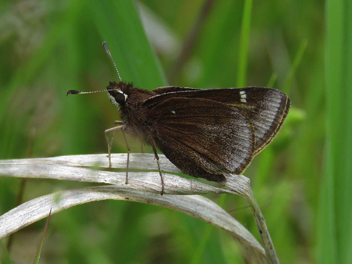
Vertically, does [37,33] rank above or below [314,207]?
above

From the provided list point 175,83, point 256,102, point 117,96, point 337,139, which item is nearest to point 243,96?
point 256,102

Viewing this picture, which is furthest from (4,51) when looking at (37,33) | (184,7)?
(184,7)

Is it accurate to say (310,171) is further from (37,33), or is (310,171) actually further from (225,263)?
(37,33)

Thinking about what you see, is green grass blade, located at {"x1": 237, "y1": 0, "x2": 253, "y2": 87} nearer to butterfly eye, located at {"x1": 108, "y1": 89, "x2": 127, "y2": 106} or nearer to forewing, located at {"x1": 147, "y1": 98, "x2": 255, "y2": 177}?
forewing, located at {"x1": 147, "y1": 98, "x2": 255, "y2": 177}

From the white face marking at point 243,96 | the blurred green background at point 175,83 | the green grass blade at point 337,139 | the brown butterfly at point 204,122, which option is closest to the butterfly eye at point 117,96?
the brown butterfly at point 204,122

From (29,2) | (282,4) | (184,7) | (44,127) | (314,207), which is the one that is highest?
(282,4)

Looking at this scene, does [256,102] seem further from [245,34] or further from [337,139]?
[337,139]
